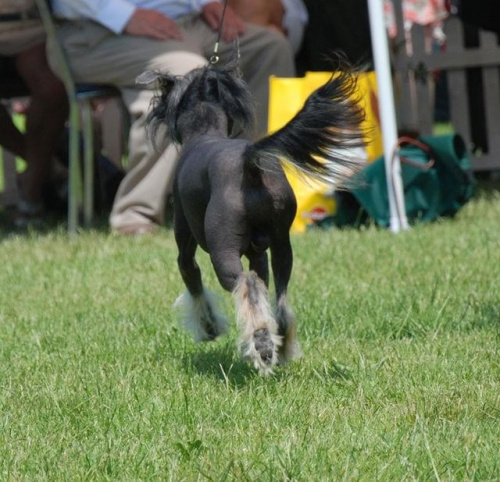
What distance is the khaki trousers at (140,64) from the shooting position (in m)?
6.83

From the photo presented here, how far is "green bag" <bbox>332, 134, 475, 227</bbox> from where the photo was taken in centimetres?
671

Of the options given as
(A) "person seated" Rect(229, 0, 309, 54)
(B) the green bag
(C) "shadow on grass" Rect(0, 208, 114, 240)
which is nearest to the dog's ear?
(B) the green bag

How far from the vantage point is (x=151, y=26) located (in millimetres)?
6871

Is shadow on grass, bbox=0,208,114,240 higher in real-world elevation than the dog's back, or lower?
lower

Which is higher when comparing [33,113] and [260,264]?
[260,264]

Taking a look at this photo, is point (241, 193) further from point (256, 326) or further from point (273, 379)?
point (273, 379)

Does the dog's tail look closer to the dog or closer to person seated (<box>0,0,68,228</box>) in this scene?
the dog

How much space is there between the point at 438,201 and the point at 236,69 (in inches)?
134

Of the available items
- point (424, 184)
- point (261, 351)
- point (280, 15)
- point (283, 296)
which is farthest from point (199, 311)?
point (280, 15)

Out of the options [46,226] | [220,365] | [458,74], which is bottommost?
[46,226]

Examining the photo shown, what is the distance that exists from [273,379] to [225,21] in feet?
13.6

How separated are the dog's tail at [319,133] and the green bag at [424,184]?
3.50 metres

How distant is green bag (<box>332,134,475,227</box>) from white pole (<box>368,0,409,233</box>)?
14 centimetres

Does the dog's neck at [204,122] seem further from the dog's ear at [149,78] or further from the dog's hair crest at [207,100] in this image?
the dog's ear at [149,78]
